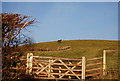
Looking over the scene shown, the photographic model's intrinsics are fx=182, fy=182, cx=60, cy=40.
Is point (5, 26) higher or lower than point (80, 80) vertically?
higher

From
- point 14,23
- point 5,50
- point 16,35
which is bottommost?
point 5,50

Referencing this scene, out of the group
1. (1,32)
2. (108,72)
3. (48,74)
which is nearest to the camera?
→ (1,32)

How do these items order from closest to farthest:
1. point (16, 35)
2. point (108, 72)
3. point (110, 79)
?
point (16, 35) → point (110, 79) → point (108, 72)

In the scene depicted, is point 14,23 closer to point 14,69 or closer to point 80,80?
point 14,69

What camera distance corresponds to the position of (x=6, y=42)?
564 centimetres

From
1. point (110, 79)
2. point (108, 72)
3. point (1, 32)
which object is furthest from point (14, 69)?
point (108, 72)

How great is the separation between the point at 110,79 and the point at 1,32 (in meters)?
7.11

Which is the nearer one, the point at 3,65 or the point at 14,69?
the point at 3,65

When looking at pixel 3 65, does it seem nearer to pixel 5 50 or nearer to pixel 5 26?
pixel 5 50

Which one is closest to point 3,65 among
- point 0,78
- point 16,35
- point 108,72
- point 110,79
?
point 0,78

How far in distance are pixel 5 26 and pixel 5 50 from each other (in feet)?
2.44

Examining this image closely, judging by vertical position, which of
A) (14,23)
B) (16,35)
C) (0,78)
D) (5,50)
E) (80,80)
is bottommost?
(80,80)

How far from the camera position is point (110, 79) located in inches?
404

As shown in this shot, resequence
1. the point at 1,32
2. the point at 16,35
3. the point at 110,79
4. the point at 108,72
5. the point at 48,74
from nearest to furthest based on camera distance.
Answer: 1. the point at 1,32
2. the point at 16,35
3. the point at 110,79
4. the point at 48,74
5. the point at 108,72
